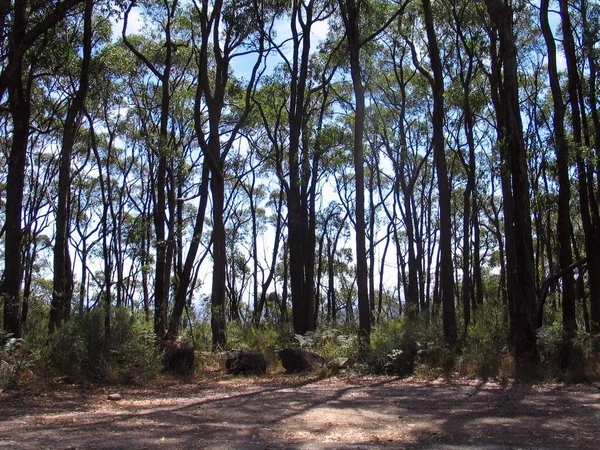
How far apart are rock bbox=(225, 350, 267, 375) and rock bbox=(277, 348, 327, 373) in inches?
21.5

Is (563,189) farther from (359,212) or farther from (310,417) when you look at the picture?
(310,417)

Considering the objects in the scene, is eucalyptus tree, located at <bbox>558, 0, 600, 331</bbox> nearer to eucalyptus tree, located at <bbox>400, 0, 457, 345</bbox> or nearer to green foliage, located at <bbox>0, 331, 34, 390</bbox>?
eucalyptus tree, located at <bbox>400, 0, 457, 345</bbox>

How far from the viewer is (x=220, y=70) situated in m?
17.7

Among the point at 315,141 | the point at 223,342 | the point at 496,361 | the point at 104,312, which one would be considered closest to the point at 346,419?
the point at 496,361

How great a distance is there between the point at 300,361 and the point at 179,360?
112 inches

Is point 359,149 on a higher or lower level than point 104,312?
higher

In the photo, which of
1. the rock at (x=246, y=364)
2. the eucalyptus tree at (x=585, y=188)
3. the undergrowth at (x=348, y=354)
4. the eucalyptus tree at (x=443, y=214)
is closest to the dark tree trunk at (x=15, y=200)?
the undergrowth at (x=348, y=354)

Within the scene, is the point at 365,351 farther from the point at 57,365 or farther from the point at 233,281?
the point at 233,281

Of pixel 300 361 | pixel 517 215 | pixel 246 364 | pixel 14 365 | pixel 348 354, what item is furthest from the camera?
pixel 348 354

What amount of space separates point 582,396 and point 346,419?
400 centimetres

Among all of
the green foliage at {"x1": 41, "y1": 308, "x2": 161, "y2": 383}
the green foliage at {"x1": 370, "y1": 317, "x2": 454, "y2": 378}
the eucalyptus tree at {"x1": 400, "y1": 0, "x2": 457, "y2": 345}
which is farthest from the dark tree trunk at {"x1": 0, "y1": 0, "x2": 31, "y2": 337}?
the eucalyptus tree at {"x1": 400, "y1": 0, "x2": 457, "y2": 345}

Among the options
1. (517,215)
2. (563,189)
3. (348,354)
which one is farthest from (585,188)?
(348,354)

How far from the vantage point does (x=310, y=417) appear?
243 inches

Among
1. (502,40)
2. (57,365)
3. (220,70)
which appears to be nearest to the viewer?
(57,365)
